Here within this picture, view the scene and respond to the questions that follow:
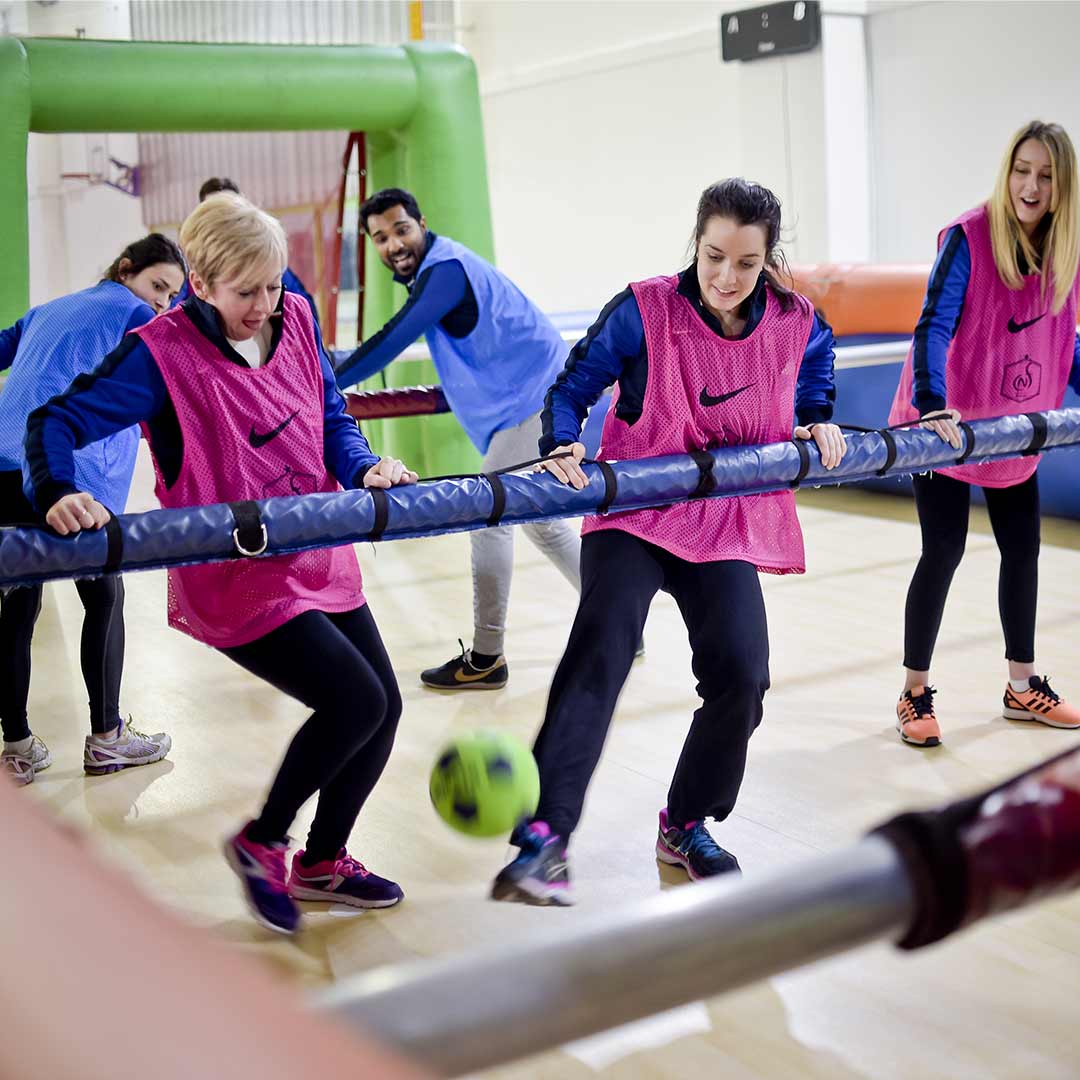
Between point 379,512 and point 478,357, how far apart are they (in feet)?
5.01

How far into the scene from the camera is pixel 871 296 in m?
6.53

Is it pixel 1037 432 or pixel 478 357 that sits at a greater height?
pixel 478 357

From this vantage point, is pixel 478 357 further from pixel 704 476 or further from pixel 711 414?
pixel 704 476

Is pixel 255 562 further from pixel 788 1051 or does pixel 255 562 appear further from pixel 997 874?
pixel 997 874

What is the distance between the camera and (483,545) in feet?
12.5

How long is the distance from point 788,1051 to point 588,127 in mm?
9917

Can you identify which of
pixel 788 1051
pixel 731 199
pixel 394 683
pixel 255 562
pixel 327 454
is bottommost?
pixel 788 1051

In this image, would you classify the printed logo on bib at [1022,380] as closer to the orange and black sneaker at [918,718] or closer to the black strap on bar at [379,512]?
the orange and black sneaker at [918,718]

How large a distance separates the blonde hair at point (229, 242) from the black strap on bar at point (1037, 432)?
162cm

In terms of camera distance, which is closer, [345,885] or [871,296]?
[345,885]

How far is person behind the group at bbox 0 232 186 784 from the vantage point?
3.02 m

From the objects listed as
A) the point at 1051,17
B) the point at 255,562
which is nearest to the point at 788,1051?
the point at 255,562

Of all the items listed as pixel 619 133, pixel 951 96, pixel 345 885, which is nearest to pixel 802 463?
pixel 345 885

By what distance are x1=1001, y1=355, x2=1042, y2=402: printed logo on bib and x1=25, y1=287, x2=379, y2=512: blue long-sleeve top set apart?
1.63 metres
